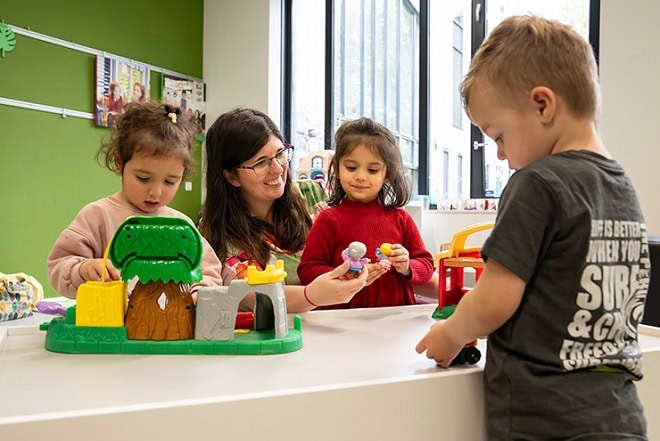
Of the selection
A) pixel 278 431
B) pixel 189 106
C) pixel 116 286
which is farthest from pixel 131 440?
pixel 189 106

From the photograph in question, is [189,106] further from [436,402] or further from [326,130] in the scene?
[436,402]

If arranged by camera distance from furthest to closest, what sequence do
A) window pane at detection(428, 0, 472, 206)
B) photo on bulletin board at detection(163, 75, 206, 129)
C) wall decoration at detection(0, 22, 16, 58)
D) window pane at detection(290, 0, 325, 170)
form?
window pane at detection(290, 0, 325, 170)
photo on bulletin board at detection(163, 75, 206, 129)
window pane at detection(428, 0, 472, 206)
wall decoration at detection(0, 22, 16, 58)

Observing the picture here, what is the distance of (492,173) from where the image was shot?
3.11 metres

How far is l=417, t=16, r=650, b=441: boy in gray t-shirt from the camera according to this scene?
2.00ft

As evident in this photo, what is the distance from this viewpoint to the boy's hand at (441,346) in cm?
67

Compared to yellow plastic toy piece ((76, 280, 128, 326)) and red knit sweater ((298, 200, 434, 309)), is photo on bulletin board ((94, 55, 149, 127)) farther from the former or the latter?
yellow plastic toy piece ((76, 280, 128, 326))

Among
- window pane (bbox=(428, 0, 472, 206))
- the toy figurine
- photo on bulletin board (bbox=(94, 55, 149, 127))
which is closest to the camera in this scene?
the toy figurine

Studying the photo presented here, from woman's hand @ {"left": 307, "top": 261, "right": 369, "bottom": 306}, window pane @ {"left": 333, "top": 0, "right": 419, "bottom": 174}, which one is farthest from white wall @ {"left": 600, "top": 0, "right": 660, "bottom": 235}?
woman's hand @ {"left": 307, "top": 261, "right": 369, "bottom": 306}

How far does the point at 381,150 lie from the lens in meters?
1.33

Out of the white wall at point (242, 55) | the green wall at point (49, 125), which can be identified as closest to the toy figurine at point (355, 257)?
the green wall at point (49, 125)

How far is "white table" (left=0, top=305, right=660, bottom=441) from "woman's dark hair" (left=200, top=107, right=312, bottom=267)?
0.57 metres

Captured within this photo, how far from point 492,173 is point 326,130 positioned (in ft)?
4.25

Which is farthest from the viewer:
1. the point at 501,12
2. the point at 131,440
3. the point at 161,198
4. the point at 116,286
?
the point at 501,12

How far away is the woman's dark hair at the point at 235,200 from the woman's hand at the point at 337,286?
37 centimetres
